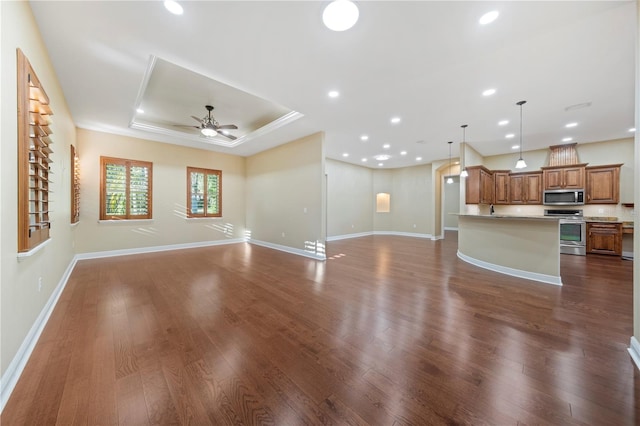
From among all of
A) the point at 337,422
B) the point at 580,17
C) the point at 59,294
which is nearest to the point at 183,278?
the point at 59,294

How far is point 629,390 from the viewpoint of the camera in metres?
1.53

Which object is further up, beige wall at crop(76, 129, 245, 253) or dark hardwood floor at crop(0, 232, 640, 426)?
beige wall at crop(76, 129, 245, 253)

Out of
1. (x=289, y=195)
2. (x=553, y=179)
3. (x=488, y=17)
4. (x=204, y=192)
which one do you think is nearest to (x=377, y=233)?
(x=289, y=195)

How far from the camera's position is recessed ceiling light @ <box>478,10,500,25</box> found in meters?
2.05

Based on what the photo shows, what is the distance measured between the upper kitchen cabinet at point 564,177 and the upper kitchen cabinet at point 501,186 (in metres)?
0.84

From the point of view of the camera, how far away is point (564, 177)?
621 cm

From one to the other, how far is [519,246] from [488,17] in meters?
3.58

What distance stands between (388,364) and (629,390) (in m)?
1.59

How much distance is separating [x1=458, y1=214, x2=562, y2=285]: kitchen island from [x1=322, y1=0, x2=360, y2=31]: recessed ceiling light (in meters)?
4.00

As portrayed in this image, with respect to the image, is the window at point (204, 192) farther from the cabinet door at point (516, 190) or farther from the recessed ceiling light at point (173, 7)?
the cabinet door at point (516, 190)

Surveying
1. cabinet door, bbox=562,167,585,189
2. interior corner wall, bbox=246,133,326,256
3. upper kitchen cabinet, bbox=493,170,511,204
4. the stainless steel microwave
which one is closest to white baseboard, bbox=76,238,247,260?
interior corner wall, bbox=246,133,326,256

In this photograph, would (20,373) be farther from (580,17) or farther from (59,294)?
(580,17)

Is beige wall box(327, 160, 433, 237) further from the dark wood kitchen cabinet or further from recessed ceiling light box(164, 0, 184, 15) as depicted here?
recessed ceiling light box(164, 0, 184, 15)

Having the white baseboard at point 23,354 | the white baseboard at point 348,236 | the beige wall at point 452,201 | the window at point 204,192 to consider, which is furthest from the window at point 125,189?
the beige wall at point 452,201
